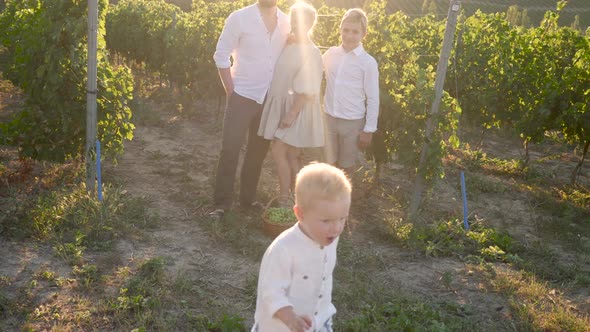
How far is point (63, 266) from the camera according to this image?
4281mm

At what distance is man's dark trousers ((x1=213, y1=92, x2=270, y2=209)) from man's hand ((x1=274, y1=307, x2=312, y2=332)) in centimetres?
302

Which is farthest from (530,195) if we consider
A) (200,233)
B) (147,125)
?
(147,125)

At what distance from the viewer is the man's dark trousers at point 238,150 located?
5.07 m

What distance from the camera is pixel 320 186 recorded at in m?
2.16

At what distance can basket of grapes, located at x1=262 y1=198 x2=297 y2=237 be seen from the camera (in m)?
4.89

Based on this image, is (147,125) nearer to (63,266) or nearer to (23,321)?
(63,266)

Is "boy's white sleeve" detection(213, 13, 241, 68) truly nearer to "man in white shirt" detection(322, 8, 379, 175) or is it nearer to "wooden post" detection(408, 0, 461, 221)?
"man in white shirt" detection(322, 8, 379, 175)

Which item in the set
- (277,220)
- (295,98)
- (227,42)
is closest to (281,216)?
(277,220)

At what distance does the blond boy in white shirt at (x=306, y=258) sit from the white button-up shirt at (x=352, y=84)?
303cm

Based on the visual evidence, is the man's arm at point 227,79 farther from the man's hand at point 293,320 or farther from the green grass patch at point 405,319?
the man's hand at point 293,320

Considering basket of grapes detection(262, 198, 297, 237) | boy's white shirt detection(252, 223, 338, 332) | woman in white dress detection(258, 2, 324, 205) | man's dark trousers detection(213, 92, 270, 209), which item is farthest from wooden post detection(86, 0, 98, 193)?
boy's white shirt detection(252, 223, 338, 332)

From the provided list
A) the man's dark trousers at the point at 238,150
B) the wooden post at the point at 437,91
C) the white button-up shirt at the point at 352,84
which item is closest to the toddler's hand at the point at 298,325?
the man's dark trousers at the point at 238,150

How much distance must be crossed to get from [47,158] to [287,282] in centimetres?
426

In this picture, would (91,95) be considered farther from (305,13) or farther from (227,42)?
(305,13)
